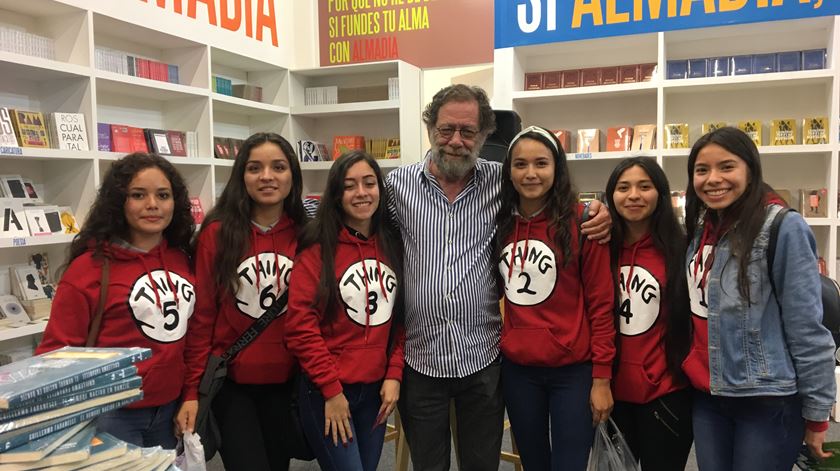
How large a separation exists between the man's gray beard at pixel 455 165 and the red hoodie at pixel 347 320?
0.36 meters

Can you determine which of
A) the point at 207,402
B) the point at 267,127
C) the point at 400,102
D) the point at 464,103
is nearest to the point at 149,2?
the point at 267,127

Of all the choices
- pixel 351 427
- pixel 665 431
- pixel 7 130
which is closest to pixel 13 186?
pixel 7 130

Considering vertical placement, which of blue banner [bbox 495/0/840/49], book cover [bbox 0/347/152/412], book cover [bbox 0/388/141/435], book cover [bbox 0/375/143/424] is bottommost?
book cover [bbox 0/388/141/435]

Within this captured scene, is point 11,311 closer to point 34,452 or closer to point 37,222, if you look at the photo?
point 37,222

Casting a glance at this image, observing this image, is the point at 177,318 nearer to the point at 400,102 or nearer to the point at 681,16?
the point at 400,102

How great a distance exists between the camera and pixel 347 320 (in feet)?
6.14

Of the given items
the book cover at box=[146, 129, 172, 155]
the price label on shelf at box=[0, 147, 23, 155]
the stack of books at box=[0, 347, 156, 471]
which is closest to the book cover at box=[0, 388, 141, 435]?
the stack of books at box=[0, 347, 156, 471]

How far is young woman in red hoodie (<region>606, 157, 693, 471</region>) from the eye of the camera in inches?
73.3

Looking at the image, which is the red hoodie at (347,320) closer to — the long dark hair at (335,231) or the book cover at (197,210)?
the long dark hair at (335,231)

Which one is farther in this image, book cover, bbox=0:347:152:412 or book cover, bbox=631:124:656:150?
book cover, bbox=631:124:656:150

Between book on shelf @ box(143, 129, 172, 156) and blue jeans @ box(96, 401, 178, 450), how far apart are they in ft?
9.18

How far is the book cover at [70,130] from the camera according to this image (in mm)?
3428

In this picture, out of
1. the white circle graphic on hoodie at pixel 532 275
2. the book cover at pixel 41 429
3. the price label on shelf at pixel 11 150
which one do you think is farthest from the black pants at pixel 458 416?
the price label on shelf at pixel 11 150

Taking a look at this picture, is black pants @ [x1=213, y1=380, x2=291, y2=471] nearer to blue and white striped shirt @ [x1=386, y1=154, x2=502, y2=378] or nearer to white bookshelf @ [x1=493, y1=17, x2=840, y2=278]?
blue and white striped shirt @ [x1=386, y1=154, x2=502, y2=378]
